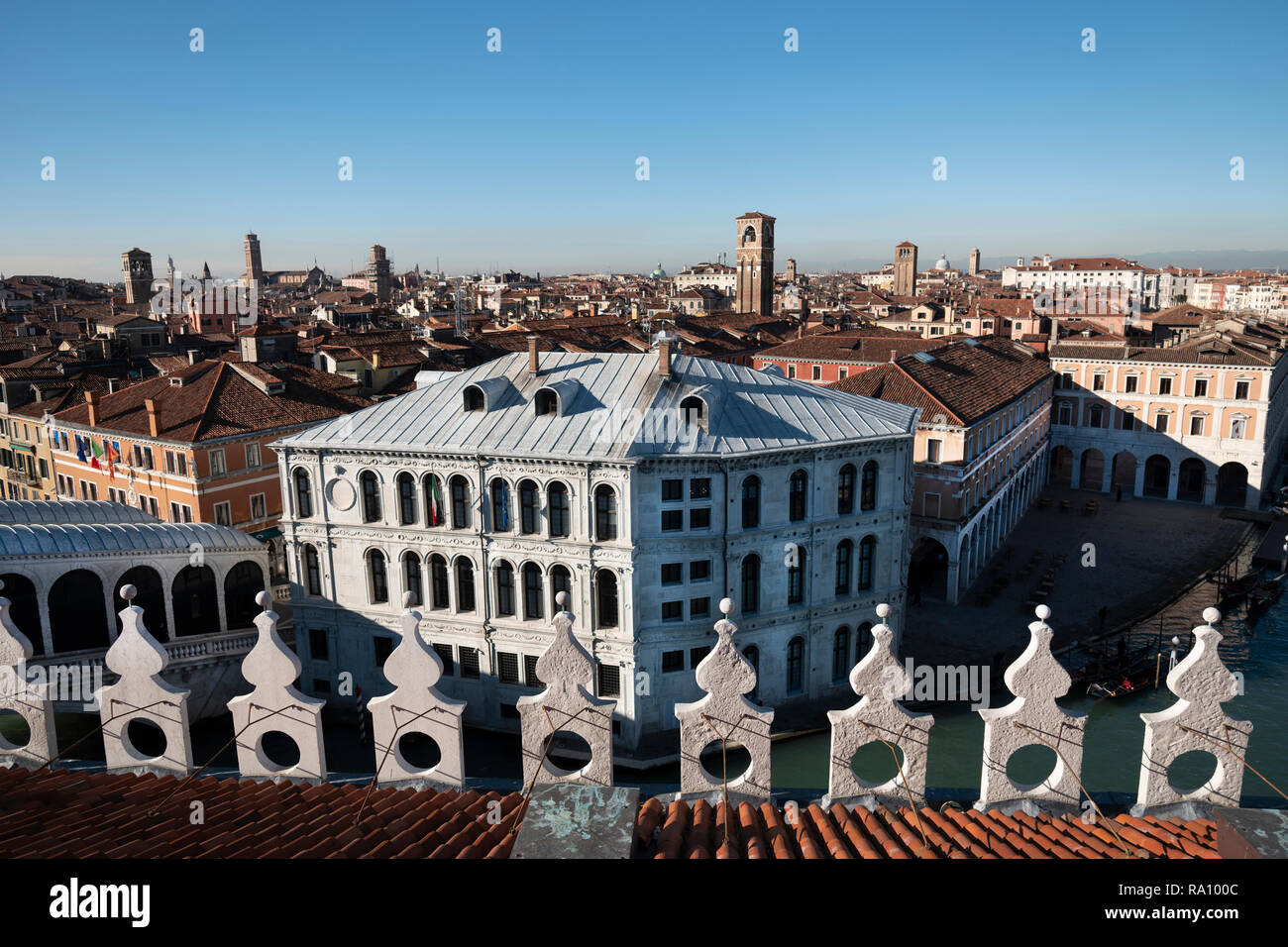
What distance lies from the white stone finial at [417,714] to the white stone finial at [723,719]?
305 cm

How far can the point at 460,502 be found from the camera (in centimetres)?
3156

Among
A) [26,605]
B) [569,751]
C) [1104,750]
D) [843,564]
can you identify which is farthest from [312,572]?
[1104,750]

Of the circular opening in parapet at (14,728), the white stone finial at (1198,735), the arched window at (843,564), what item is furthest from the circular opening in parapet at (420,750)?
the white stone finial at (1198,735)

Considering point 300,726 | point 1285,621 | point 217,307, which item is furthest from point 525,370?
point 217,307

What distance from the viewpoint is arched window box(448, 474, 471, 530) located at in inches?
1234

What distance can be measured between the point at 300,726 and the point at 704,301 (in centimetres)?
17247

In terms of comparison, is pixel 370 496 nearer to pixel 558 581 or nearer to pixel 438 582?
pixel 438 582

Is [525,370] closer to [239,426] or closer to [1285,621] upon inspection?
[239,426]

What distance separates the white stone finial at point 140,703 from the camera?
490 inches

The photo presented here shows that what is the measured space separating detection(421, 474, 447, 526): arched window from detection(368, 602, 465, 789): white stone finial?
1982cm

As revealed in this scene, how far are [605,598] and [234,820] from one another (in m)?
20.6

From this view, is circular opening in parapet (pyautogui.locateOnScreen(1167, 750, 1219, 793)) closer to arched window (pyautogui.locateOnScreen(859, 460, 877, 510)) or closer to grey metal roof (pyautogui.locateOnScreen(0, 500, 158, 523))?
arched window (pyautogui.locateOnScreen(859, 460, 877, 510))

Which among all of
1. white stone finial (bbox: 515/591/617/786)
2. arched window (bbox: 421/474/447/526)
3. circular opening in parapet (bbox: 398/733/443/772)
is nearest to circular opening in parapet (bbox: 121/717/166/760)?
circular opening in parapet (bbox: 398/733/443/772)

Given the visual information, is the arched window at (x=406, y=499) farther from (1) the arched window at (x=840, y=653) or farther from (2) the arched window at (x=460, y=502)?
(1) the arched window at (x=840, y=653)
